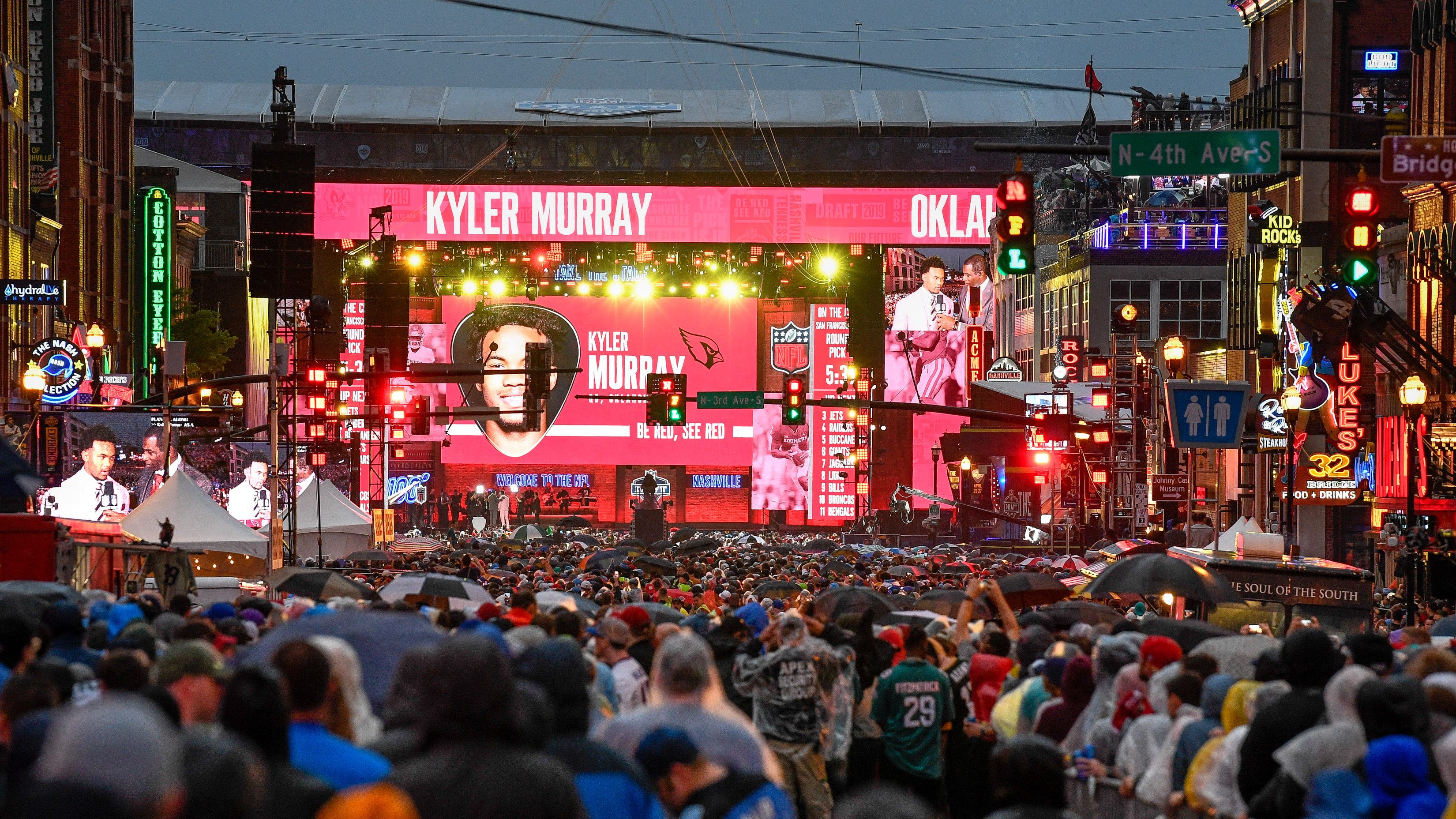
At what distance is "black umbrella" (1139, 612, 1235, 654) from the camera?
13.5m

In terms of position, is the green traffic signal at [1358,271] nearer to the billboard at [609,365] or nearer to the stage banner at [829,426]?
the stage banner at [829,426]

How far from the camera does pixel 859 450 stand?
260 feet

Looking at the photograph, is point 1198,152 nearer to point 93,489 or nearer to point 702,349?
point 93,489

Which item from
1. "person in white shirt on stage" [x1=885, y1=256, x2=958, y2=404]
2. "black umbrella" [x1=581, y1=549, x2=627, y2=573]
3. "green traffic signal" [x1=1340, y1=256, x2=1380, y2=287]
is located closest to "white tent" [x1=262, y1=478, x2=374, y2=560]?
"black umbrella" [x1=581, y1=549, x2=627, y2=573]

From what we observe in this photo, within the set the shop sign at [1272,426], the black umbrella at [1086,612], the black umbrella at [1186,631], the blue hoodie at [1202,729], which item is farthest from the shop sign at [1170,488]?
the blue hoodie at [1202,729]

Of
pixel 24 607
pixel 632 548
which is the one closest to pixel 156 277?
pixel 632 548

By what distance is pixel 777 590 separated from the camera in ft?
77.1

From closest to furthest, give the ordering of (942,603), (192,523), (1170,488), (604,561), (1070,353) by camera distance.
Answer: (942,603) → (192,523) → (604,561) → (1170,488) → (1070,353)

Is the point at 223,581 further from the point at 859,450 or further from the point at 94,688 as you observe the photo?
the point at 859,450

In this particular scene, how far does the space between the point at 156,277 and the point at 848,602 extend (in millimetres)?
43353

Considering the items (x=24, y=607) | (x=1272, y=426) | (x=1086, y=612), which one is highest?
(x=1272, y=426)

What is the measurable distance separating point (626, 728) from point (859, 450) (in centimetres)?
7218

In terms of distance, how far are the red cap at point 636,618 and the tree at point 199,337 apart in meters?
58.2

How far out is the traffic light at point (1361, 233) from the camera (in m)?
19.5
